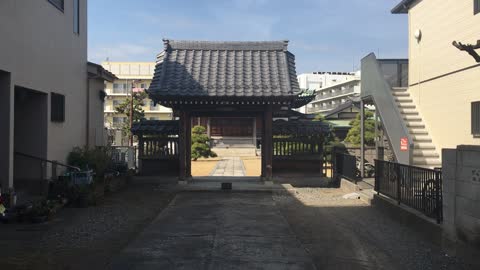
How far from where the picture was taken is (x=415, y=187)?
26.4 ft

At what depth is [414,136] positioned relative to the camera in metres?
11.9

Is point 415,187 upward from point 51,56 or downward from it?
downward

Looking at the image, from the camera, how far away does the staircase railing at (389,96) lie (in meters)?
10.6

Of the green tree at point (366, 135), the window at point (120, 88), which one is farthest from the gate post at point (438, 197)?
the window at point (120, 88)

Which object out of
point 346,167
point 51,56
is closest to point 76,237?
point 51,56

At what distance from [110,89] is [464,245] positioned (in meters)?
69.4

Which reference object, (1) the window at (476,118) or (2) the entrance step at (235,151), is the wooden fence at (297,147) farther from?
(2) the entrance step at (235,151)

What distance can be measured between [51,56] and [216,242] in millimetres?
7453

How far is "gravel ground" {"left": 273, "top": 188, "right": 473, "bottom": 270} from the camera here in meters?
5.90

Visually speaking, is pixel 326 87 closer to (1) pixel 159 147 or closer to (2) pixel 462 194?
(1) pixel 159 147

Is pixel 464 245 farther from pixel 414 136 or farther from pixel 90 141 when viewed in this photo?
pixel 90 141

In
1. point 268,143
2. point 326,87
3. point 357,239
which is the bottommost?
point 357,239

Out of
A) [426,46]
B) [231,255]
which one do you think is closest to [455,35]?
[426,46]

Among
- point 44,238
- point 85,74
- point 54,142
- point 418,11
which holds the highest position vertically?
point 418,11
